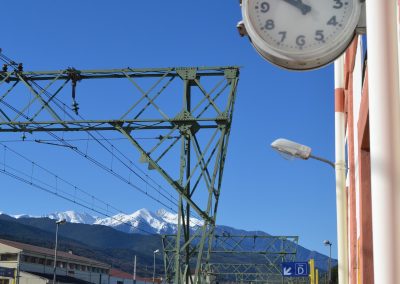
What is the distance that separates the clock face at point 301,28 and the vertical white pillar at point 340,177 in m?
8.84

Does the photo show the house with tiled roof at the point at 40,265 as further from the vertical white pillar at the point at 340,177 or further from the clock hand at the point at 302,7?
the clock hand at the point at 302,7

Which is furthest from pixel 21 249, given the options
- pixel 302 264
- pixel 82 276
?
pixel 302 264

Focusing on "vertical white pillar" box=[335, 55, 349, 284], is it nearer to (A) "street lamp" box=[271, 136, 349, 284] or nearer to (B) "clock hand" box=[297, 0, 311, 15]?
(A) "street lamp" box=[271, 136, 349, 284]

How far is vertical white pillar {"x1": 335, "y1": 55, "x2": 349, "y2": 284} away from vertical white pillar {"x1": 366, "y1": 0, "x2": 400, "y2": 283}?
9.48 metres

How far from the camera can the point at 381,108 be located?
3732 millimetres

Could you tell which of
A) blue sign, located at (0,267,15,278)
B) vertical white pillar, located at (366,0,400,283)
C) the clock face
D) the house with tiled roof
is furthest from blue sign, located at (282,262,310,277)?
the house with tiled roof

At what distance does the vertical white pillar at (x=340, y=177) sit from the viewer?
1315 centimetres

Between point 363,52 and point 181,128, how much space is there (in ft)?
31.4

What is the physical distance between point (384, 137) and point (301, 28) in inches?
46.7

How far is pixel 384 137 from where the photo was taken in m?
3.67

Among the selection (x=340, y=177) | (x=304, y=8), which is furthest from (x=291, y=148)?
(x=304, y=8)

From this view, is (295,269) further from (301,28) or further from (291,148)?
(301,28)

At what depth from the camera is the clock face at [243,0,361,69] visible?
14.5 ft

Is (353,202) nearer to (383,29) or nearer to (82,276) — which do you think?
(383,29)
